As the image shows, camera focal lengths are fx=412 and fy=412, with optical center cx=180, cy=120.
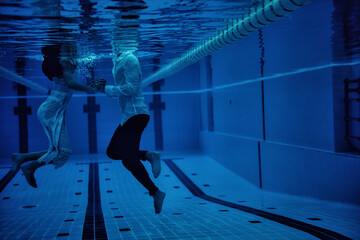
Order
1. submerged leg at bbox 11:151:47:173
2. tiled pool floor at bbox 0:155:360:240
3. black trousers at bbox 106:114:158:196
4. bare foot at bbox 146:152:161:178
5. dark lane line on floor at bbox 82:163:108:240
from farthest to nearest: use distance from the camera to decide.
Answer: dark lane line on floor at bbox 82:163:108:240 < tiled pool floor at bbox 0:155:360:240 < submerged leg at bbox 11:151:47:173 < bare foot at bbox 146:152:161:178 < black trousers at bbox 106:114:158:196

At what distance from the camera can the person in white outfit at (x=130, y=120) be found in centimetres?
340

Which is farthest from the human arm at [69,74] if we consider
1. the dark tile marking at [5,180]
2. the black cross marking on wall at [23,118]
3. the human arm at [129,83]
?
the black cross marking on wall at [23,118]

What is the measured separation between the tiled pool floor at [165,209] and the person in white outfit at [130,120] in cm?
76

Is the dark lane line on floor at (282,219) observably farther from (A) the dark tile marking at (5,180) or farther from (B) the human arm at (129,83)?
(A) the dark tile marking at (5,180)

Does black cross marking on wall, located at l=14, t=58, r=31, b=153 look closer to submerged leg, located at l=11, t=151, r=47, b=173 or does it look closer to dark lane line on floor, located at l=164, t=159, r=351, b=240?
dark lane line on floor, located at l=164, t=159, r=351, b=240

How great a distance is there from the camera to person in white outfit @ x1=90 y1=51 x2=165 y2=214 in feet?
11.2

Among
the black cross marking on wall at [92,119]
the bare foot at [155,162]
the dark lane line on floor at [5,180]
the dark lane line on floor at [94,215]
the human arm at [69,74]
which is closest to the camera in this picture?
the bare foot at [155,162]

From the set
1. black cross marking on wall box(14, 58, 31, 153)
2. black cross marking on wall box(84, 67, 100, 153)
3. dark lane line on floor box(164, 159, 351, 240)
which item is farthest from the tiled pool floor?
black cross marking on wall box(14, 58, 31, 153)

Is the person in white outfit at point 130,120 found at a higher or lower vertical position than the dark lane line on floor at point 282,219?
higher

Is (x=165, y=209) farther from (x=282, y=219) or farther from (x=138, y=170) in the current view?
(x=138, y=170)

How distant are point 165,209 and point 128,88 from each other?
2.73 meters

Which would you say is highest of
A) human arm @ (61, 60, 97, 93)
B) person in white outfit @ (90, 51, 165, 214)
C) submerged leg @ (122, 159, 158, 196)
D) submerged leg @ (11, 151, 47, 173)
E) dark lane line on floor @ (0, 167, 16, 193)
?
human arm @ (61, 60, 97, 93)

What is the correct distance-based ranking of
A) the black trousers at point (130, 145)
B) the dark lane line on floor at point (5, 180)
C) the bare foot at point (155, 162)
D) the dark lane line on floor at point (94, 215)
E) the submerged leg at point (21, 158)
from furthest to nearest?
the dark lane line on floor at point (5, 180)
the dark lane line on floor at point (94, 215)
the submerged leg at point (21, 158)
the bare foot at point (155, 162)
the black trousers at point (130, 145)

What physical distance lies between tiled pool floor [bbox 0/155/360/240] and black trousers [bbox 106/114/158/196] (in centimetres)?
77
